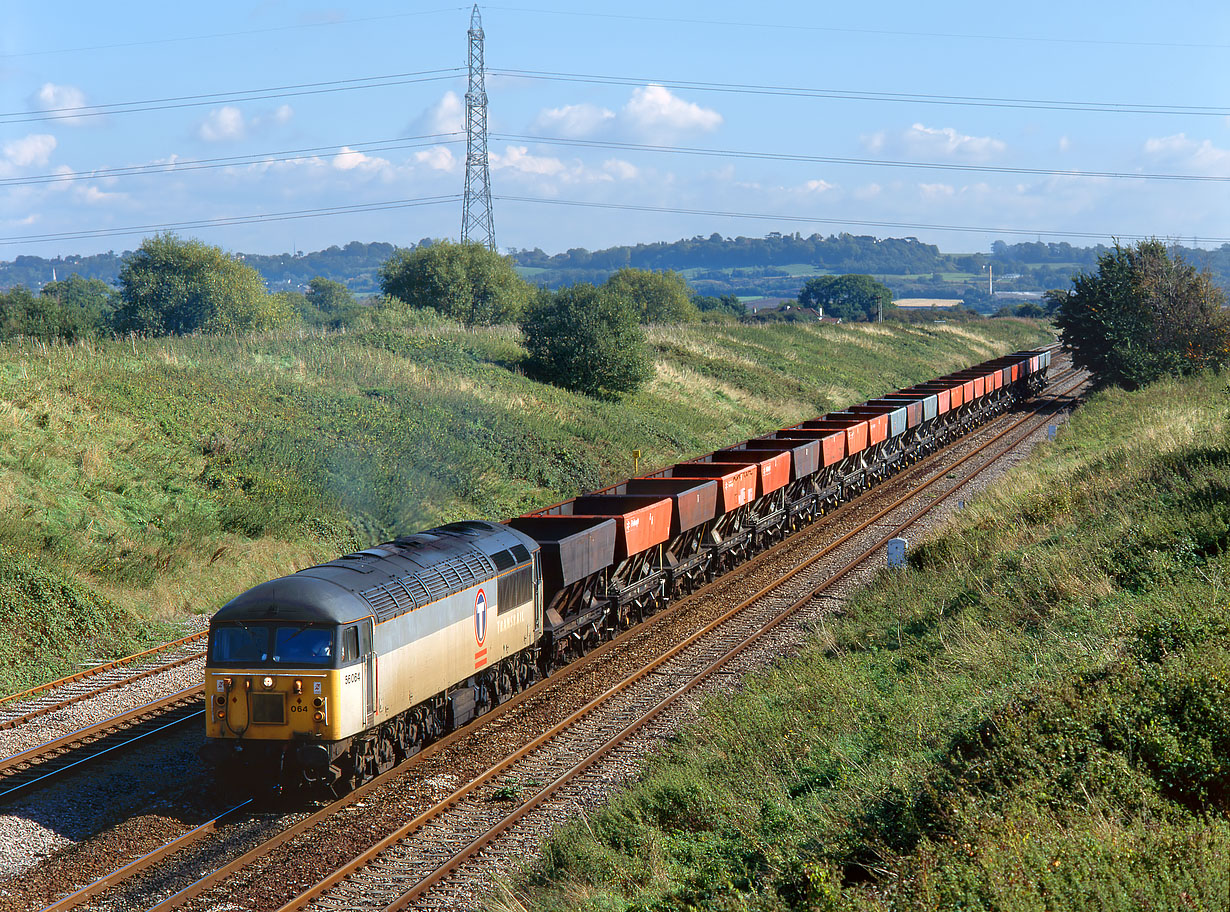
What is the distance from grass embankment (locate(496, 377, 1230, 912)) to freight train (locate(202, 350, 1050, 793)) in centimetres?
323

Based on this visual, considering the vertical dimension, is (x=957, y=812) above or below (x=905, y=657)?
above

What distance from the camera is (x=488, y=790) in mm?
12758

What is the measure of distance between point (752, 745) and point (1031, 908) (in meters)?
6.09

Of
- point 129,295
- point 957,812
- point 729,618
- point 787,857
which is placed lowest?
point 729,618

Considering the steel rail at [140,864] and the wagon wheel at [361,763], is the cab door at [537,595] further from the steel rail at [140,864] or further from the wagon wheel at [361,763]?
the steel rail at [140,864]

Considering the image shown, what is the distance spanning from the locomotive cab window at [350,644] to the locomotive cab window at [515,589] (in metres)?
3.22

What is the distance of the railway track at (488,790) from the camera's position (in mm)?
10367

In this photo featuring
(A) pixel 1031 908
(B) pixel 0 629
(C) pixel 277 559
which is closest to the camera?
(A) pixel 1031 908

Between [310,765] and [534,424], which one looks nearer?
[310,765]

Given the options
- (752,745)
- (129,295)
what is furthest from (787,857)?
(129,295)

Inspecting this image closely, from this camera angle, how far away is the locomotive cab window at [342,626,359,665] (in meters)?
12.0

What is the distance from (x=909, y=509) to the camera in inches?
1203

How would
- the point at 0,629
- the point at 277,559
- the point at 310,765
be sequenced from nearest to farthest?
the point at 310,765
the point at 0,629
the point at 277,559

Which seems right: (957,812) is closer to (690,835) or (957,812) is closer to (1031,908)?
(1031,908)
